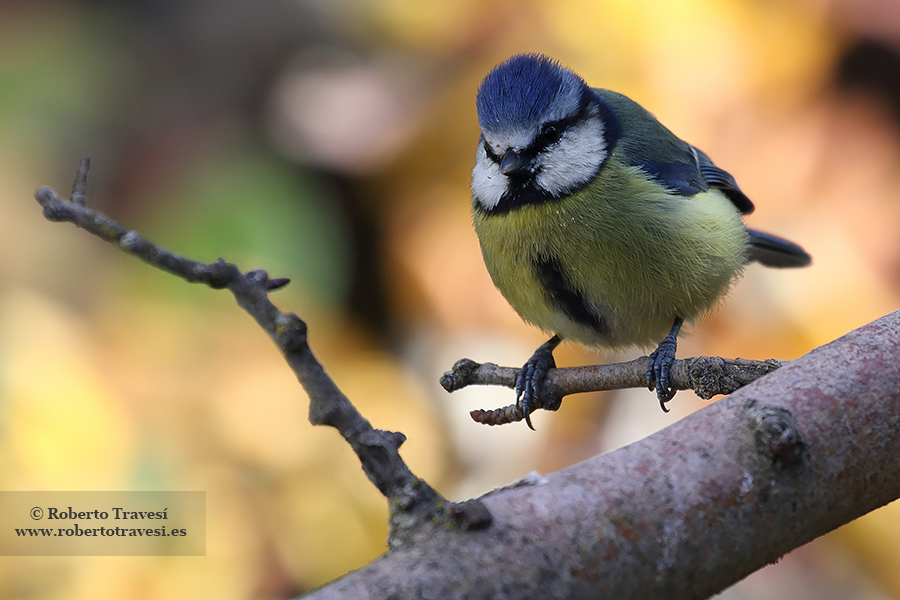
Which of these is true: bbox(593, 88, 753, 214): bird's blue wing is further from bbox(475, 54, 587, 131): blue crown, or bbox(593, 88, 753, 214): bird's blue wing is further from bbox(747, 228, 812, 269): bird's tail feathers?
bbox(475, 54, 587, 131): blue crown

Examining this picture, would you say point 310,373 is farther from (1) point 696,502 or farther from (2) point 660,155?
(2) point 660,155

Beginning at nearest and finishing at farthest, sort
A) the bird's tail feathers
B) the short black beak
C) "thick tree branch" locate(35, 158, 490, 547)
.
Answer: "thick tree branch" locate(35, 158, 490, 547) → the short black beak → the bird's tail feathers

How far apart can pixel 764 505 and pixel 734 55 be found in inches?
76.8

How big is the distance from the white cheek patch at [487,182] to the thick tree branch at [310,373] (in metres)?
0.88

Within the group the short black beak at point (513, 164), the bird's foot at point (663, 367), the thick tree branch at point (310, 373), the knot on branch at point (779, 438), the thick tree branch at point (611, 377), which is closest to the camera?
the thick tree branch at point (310, 373)

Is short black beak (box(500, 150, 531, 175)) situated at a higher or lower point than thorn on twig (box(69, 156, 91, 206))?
higher

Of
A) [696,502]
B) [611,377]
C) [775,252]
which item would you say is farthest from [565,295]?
[696,502]

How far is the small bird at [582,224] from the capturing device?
141 cm

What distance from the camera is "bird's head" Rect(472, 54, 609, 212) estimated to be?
141cm

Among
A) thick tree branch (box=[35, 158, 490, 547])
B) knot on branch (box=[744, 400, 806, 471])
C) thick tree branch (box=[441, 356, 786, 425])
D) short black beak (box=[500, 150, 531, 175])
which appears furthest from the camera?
short black beak (box=[500, 150, 531, 175])

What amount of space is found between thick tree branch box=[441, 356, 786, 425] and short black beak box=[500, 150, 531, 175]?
0.37 m

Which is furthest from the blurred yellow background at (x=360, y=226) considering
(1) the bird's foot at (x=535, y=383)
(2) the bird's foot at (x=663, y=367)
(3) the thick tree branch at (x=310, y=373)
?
(3) the thick tree branch at (x=310, y=373)

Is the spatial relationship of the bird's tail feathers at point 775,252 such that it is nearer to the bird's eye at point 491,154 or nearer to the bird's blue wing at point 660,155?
the bird's blue wing at point 660,155

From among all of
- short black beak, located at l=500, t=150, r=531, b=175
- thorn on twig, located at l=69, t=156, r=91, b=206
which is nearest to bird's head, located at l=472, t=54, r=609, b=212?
short black beak, located at l=500, t=150, r=531, b=175
